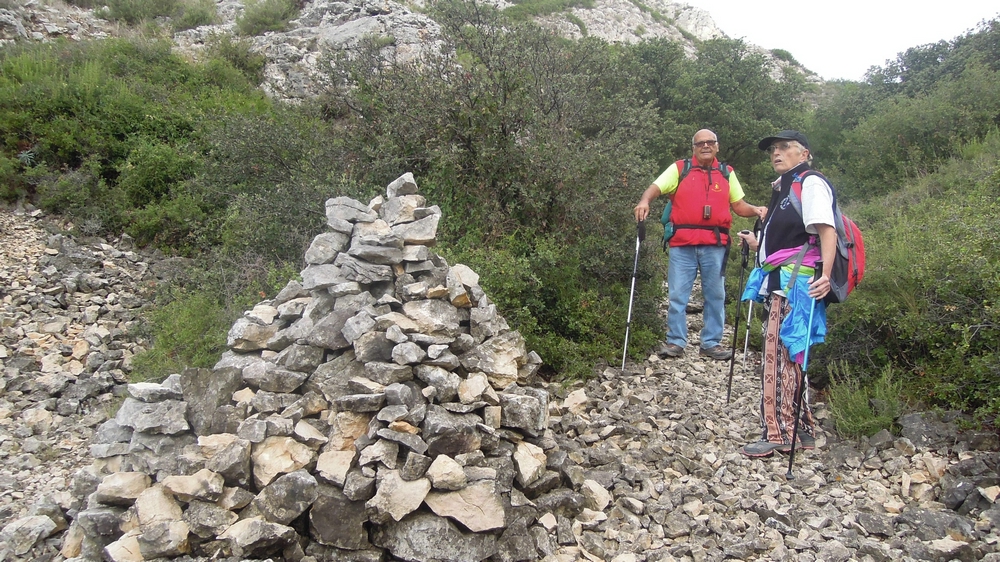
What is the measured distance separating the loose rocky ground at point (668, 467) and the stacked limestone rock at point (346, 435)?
1.26 feet

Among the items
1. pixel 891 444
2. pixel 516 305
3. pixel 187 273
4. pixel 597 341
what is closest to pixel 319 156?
pixel 187 273

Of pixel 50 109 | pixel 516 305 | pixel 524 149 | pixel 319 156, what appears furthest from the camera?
pixel 50 109

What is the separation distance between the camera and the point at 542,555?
3561 millimetres

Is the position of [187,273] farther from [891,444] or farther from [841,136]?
[841,136]

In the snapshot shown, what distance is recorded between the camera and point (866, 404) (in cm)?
500

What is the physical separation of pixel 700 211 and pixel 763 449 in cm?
257

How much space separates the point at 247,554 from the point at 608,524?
221 cm

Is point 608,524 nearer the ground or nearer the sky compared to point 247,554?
nearer the ground

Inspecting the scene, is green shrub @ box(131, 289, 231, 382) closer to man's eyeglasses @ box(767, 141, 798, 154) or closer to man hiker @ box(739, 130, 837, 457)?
man hiker @ box(739, 130, 837, 457)

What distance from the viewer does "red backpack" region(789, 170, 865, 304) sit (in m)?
4.29

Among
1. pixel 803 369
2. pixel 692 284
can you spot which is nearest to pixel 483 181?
pixel 692 284

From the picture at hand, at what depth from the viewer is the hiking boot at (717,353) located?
6754mm

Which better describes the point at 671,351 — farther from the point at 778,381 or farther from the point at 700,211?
the point at 778,381

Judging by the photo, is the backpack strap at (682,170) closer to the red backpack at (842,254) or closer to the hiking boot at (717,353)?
the red backpack at (842,254)
